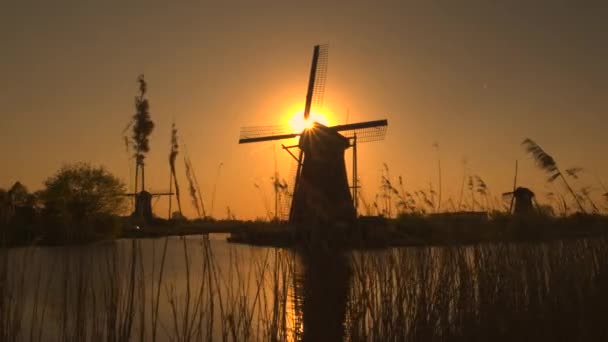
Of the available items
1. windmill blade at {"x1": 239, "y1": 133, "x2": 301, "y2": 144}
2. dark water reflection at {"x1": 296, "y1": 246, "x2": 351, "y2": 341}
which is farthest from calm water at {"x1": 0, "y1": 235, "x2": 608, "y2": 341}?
windmill blade at {"x1": 239, "y1": 133, "x2": 301, "y2": 144}

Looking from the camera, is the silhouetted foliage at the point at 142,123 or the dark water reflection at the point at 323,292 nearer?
the silhouetted foliage at the point at 142,123

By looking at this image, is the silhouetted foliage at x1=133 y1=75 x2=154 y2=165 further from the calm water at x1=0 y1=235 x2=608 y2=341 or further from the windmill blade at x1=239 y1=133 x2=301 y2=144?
the windmill blade at x1=239 y1=133 x2=301 y2=144

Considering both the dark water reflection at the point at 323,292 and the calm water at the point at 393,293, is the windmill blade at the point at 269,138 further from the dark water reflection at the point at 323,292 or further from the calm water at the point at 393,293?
the calm water at the point at 393,293

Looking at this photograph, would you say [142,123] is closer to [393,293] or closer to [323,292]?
[393,293]

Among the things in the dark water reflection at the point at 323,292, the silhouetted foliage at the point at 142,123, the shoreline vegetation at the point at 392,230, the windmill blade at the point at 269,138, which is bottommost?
the dark water reflection at the point at 323,292

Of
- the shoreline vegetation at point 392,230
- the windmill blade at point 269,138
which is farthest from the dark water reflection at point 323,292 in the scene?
the windmill blade at point 269,138

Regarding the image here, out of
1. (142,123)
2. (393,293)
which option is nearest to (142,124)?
(142,123)

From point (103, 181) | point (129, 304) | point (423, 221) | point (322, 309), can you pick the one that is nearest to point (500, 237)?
point (423, 221)

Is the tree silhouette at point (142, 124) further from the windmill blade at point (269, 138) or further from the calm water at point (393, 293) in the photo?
the windmill blade at point (269, 138)

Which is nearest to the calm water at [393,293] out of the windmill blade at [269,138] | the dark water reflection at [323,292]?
the dark water reflection at [323,292]

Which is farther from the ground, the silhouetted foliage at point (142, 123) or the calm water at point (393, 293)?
the silhouetted foliage at point (142, 123)

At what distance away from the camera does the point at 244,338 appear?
3.59 m

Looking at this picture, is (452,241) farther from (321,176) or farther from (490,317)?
(321,176)

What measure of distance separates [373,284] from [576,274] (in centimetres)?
176
